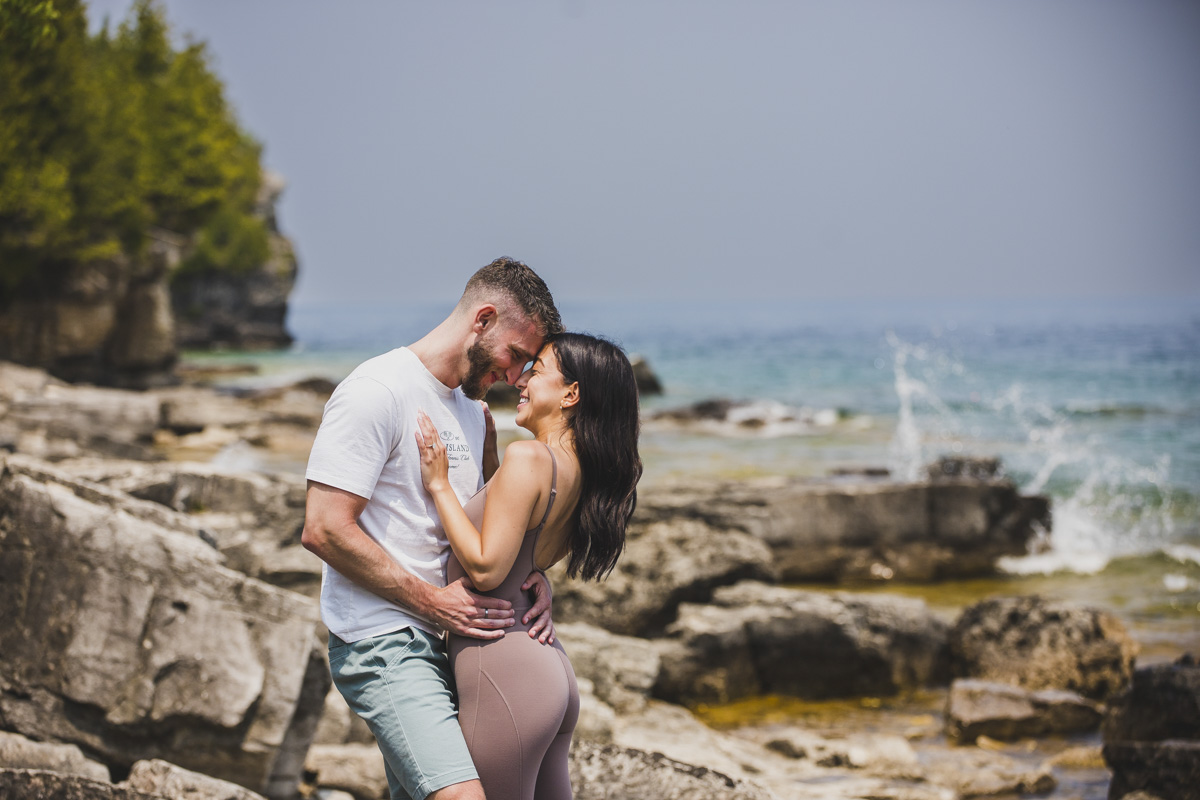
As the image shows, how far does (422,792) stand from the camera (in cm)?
289

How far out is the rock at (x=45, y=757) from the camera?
4.32 m

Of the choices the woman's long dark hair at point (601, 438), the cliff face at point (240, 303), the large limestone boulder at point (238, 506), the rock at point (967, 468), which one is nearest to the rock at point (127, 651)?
the large limestone boulder at point (238, 506)

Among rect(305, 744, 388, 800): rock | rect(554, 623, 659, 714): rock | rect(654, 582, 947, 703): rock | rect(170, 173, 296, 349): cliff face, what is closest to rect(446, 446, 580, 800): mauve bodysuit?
rect(305, 744, 388, 800): rock

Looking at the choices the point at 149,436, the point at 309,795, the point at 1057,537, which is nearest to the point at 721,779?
the point at 309,795

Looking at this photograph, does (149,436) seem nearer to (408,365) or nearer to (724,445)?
(724,445)

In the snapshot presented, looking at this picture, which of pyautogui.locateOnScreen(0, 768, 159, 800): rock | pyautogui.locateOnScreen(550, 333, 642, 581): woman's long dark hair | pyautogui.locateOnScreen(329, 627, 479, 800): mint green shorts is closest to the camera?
pyautogui.locateOnScreen(329, 627, 479, 800): mint green shorts

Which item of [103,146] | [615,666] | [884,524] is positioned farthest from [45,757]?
[103,146]

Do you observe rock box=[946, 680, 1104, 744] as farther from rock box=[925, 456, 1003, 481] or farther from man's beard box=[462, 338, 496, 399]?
rock box=[925, 456, 1003, 481]

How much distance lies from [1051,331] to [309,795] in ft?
261

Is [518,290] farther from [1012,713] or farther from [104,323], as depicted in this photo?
[104,323]

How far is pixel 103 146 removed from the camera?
28422mm

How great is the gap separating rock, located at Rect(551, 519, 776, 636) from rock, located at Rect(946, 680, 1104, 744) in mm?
2180

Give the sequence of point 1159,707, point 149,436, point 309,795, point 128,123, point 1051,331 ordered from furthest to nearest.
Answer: point 1051,331 → point 128,123 → point 149,436 → point 1159,707 → point 309,795

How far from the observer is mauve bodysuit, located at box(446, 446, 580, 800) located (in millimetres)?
2998
